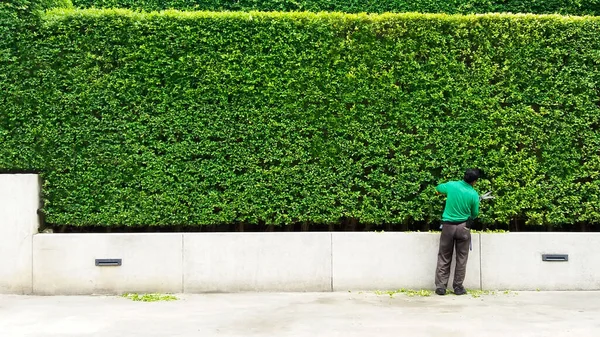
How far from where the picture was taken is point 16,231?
8.37m

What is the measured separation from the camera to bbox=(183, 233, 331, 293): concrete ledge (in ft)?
27.7

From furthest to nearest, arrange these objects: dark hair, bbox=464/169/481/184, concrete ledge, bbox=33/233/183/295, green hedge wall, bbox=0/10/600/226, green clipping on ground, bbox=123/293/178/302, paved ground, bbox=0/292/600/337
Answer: green hedge wall, bbox=0/10/600/226 < concrete ledge, bbox=33/233/183/295 < dark hair, bbox=464/169/481/184 < green clipping on ground, bbox=123/293/178/302 < paved ground, bbox=0/292/600/337

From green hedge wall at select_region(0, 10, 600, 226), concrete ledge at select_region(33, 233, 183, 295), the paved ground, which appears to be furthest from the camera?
green hedge wall at select_region(0, 10, 600, 226)

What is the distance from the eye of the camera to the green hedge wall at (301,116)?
8.53 meters

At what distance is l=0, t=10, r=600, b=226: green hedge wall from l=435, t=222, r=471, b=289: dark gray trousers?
0.54 metres

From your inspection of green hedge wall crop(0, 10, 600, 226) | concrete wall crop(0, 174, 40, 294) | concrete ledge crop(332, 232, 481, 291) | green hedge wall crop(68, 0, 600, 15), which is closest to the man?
concrete ledge crop(332, 232, 481, 291)

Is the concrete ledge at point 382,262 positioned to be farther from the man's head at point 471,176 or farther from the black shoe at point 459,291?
the man's head at point 471,176

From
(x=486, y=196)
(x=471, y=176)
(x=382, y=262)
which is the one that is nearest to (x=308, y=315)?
(x=382, y=262)

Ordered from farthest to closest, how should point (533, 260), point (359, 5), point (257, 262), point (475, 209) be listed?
point (359, 5) → point (533, 260) → point (257, 262) → point (475, 209)

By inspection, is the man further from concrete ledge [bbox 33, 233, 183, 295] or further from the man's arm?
concrete ledge [bbox 33, 233, 183, 295]

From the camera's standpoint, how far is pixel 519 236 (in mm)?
8641

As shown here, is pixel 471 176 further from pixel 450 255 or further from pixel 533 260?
pixel 533 260

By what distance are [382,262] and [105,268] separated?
14.1 feet

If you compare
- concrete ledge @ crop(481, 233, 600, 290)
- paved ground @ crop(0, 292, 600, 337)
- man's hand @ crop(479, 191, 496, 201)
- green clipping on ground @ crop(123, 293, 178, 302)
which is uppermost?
man's hand @ crop(479, 191, 496, 201)
